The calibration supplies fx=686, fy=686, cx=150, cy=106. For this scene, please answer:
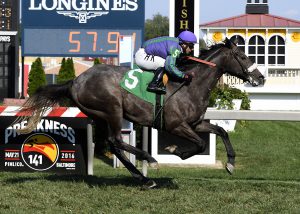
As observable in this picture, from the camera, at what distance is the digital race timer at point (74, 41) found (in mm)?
14062

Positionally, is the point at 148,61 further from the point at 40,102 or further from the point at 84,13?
the point at 84,13

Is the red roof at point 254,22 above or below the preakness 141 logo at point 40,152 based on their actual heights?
above

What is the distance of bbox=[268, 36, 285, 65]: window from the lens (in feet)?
117

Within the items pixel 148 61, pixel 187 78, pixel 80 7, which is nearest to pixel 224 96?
pixel 80 7

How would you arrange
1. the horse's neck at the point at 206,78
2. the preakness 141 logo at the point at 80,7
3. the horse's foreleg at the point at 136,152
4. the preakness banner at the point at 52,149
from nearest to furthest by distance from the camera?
the horse's foreleg at the point at 136,152 < the horse's neck at the point at 206,78 < the preakness banner at the point at 52,149 < the preakness 141 logo at the point at 80,7

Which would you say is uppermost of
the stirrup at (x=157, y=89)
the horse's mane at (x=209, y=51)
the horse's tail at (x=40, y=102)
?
the horse's mane at (x=209, y=51)

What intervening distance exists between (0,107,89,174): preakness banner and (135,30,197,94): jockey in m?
2.02

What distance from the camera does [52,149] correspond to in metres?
8.80

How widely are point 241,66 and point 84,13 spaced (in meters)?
7.55

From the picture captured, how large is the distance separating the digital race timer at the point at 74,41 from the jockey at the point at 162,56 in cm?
671

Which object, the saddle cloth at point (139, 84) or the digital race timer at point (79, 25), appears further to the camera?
the digital race timer at point (79, 25)

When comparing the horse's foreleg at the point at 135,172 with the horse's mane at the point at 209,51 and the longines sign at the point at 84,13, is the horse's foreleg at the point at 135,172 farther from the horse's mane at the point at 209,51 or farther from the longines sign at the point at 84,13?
the longines sign at the point at 84,13

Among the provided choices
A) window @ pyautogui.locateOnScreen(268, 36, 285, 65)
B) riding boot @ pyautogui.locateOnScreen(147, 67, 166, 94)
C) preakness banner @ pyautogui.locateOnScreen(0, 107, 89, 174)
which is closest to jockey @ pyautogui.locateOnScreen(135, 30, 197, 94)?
riding boot @ pyautogui.locateOnScreen(147, 67, 166, 94)

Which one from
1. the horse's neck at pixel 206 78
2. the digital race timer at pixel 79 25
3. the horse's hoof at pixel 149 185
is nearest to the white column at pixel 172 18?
the digital race timer at pixel 79 25
